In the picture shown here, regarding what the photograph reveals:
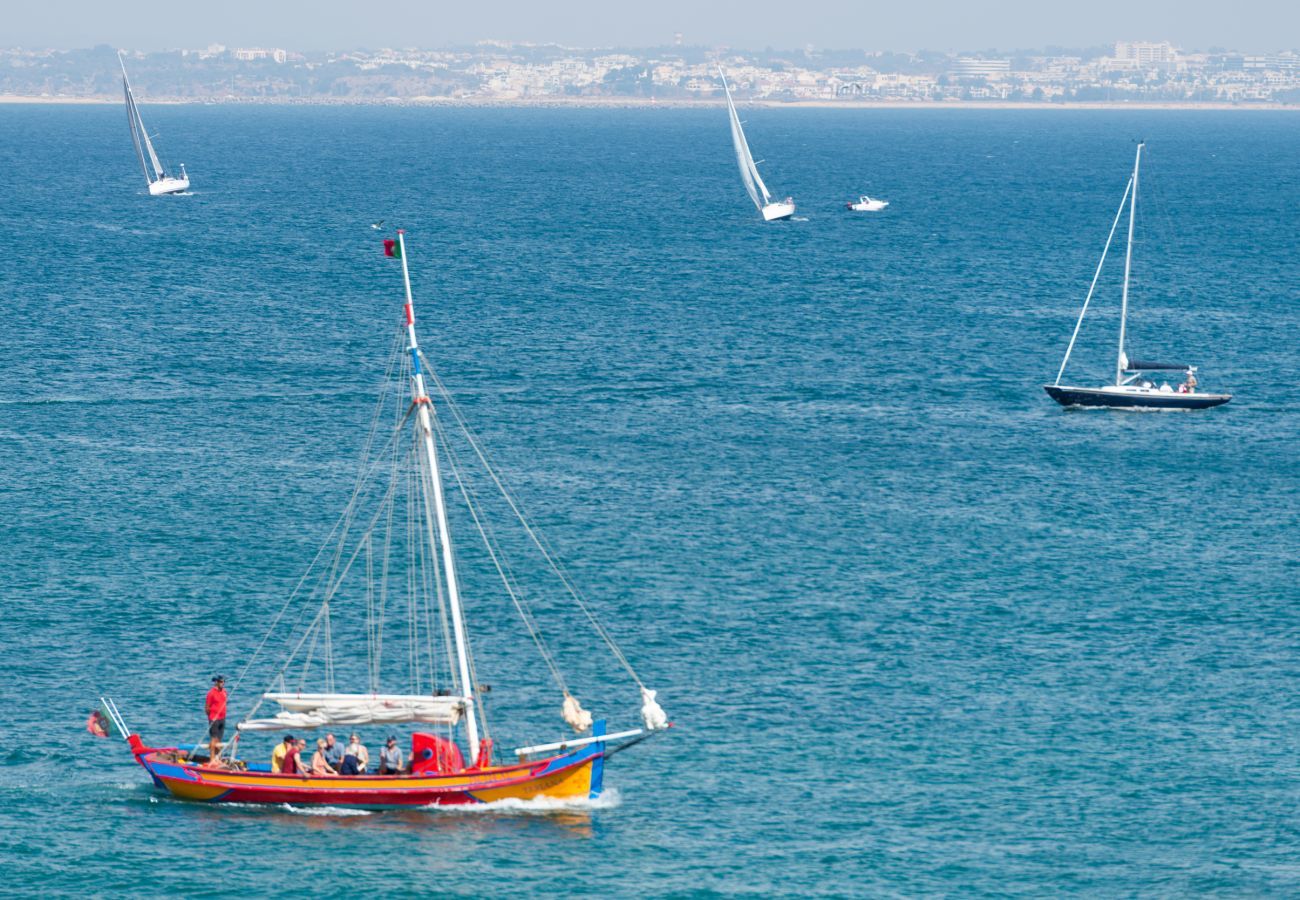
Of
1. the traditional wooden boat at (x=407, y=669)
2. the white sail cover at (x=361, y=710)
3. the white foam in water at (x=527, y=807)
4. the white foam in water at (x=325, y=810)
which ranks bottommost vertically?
the white foam in water at (x=325, y=810)

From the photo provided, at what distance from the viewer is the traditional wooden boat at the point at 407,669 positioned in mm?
64750

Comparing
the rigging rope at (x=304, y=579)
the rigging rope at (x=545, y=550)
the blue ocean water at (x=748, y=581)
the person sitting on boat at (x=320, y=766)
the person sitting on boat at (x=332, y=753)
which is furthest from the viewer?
the rigging rope at (x=545, y=550)

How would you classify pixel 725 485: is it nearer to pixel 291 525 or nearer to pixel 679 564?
pixel 679 564

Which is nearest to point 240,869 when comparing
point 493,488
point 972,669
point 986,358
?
point 972,669

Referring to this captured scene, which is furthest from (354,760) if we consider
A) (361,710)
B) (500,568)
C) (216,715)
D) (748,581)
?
(748,581)

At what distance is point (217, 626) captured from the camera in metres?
84.4

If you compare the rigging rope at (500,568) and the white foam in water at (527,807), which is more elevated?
the rigging rope at (500,568)

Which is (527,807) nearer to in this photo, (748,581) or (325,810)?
(325,810)

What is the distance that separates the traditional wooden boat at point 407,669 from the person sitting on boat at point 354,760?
52 centimetres

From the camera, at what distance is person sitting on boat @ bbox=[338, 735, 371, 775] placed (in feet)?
214

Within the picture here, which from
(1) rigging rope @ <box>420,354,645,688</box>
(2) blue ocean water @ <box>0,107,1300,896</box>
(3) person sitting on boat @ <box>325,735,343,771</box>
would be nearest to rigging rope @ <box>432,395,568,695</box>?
(2) blue ocean water @ <box>0,107,1300,896</box>

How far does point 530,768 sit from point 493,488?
4476 cm

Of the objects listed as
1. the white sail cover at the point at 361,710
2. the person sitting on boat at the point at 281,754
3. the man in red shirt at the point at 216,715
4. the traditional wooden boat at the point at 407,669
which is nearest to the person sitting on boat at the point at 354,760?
the traditional wooden boat at the point at 407,669

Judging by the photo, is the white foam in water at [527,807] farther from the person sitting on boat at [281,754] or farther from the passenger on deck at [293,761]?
the person sitting on boat at [281,754]
